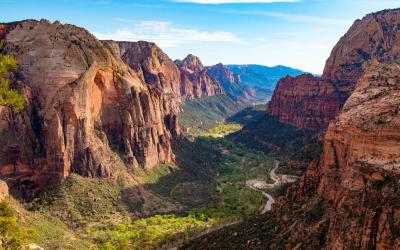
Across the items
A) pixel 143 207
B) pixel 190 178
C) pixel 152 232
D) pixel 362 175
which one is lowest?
pixel 152 232

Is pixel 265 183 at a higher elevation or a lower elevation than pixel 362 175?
lower

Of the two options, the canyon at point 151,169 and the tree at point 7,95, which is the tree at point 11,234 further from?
the canyon at point 151,169

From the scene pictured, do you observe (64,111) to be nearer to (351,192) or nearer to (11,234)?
(11,234)

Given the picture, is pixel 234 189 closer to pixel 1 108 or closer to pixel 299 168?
pixel 299 168

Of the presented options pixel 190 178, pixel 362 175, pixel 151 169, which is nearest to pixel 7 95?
pixel 362 175

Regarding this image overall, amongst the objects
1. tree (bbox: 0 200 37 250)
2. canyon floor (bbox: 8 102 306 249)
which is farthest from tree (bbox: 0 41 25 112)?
canyon floor (bbox: 8 102 306 249)
